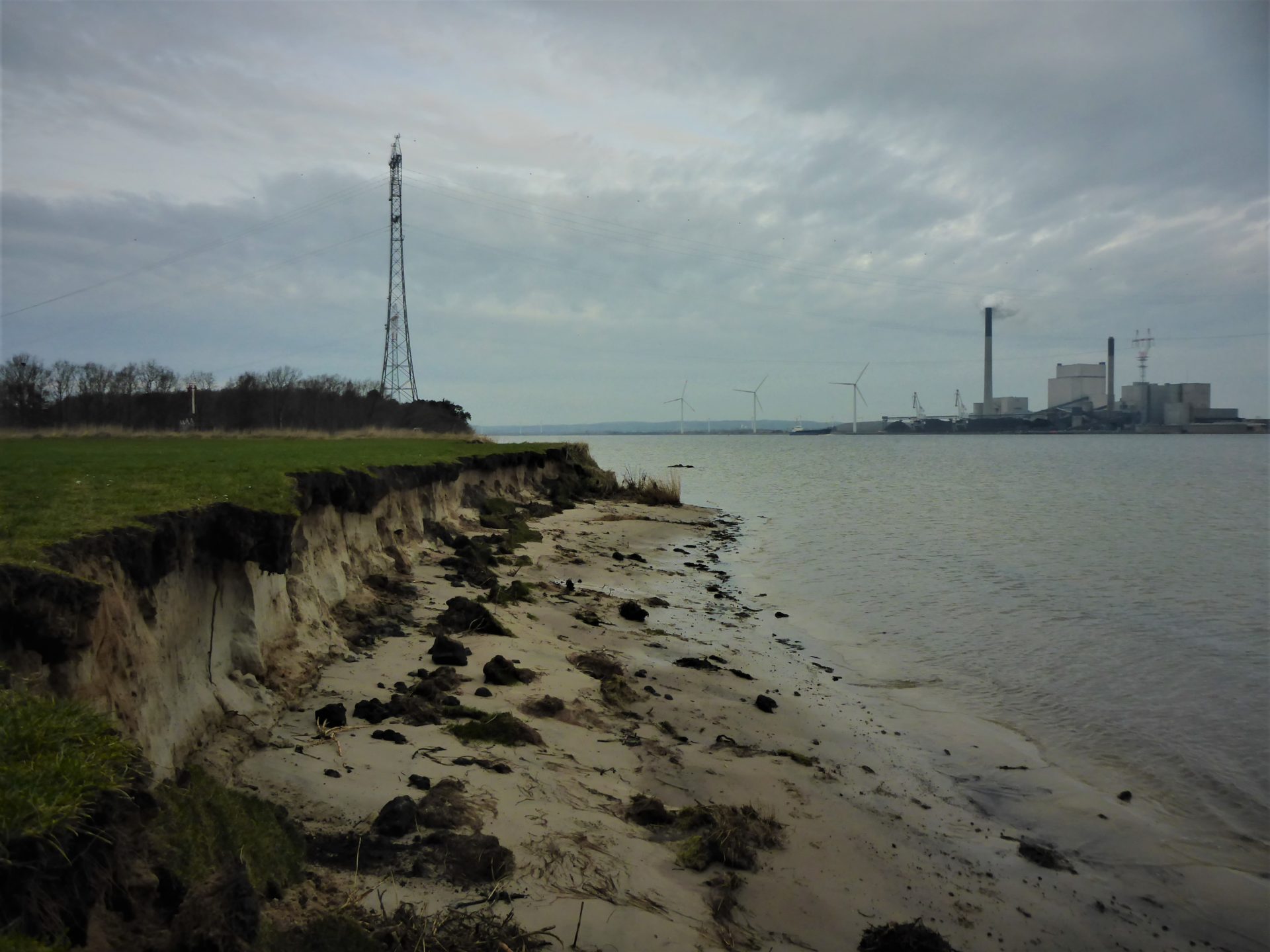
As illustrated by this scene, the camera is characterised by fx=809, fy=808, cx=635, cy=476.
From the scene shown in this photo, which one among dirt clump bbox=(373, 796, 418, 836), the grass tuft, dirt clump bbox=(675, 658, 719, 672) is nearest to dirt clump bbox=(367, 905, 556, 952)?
dirt clump bbox=(373, 796, 418, 836)

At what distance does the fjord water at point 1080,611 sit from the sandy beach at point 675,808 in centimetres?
140

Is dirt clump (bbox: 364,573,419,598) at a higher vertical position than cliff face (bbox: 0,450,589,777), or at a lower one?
lower

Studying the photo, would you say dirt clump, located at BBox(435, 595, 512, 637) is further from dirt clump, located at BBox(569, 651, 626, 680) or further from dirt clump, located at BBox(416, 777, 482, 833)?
dirt clump, located at BBox(416, 777, 482, 833)

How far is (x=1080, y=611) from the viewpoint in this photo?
17.7m

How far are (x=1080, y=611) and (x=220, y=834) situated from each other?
17.6 m

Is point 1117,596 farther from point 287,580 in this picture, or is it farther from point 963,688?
point 287,580

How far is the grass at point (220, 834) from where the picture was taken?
4676 mm

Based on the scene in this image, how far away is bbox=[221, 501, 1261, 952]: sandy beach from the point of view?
5.55 metres

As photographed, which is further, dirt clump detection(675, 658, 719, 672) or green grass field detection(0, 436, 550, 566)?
dirt clump detection(675, 658, 719, 672)

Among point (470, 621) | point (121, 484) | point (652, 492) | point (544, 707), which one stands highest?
point (121, 484)

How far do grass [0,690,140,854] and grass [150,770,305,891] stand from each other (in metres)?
0.63

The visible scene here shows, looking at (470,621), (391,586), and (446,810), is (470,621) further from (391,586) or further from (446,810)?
(446,810)

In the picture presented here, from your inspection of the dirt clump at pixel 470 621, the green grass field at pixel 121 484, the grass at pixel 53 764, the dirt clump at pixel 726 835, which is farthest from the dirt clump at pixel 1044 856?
the green grass field at pixel 121 484

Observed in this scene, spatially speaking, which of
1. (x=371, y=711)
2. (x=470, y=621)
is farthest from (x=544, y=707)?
(x=470, y=621)
